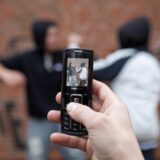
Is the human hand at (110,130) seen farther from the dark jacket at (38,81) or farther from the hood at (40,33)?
the hood at (40,33)

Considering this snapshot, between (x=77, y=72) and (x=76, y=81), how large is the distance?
3cm

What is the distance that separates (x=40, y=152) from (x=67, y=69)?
348cm

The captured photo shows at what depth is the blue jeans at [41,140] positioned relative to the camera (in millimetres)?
5262

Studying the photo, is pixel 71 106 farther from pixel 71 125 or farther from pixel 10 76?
pixel 10 76

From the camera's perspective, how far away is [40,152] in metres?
5.37

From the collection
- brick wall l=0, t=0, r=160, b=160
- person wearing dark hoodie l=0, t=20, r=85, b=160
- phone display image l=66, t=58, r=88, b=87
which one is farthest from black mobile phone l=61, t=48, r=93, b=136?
brick wall l=0, t=0, r=160, b=160

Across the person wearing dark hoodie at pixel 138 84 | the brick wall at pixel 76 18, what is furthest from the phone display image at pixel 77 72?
the brick wall at pixel 76 18

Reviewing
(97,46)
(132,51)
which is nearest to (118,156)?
(132,51)

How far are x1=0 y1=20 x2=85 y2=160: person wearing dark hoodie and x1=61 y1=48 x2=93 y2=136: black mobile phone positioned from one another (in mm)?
3177

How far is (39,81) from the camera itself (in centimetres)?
522

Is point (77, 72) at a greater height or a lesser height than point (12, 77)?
greater

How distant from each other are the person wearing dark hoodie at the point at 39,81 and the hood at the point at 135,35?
100 centimetres

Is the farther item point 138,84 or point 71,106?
point 138,84

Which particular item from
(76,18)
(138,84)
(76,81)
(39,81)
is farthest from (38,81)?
(76,81)
